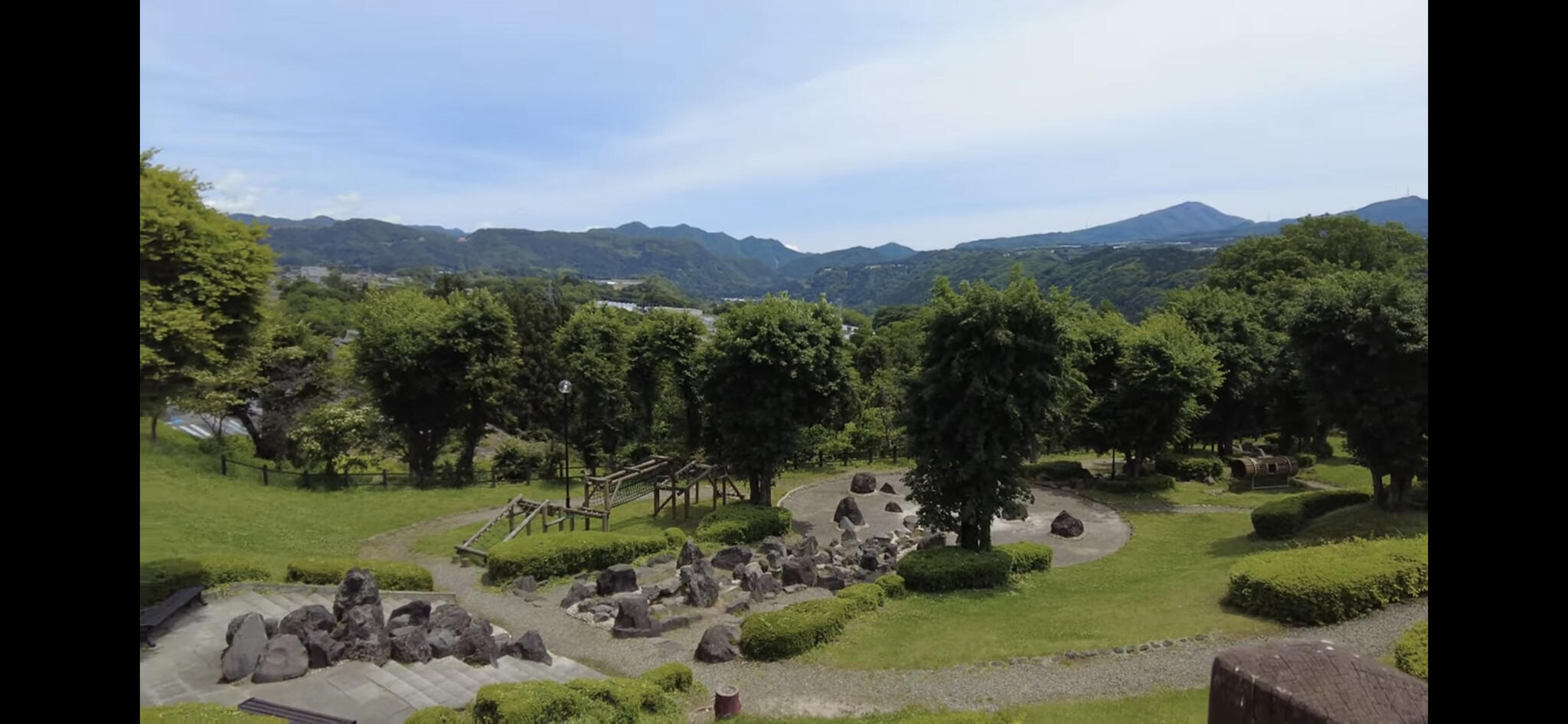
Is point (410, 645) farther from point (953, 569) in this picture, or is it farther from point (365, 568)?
point (953, 569)

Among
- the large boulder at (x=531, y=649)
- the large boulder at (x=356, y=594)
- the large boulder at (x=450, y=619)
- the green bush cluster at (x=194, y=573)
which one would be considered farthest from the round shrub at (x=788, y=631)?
the green bush cluster at (x=194, y=573)

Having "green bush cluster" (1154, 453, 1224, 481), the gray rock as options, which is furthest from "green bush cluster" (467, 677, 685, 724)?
"green bush cluster" (1154, 453, 1224, 481)

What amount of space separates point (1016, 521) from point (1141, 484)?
861 centimetres

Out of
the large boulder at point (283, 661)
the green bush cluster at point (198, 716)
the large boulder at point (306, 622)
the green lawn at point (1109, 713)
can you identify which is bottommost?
the green lawn at point (1109, 713)

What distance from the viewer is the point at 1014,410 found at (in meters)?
21.7

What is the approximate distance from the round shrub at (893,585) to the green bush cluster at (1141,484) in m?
18.5

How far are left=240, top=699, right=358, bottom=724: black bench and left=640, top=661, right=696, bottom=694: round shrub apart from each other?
505cm

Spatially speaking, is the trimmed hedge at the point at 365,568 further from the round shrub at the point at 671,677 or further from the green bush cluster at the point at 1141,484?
the green bush cluster at the point at 1141,484

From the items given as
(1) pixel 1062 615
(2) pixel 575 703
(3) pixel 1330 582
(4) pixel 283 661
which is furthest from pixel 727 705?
(3) pixel 1330 582

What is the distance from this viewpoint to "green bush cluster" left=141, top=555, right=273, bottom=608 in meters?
16.5

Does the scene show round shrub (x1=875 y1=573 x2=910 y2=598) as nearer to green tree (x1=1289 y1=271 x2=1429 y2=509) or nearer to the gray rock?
the gray rock

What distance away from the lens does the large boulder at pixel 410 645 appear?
14.9 m
